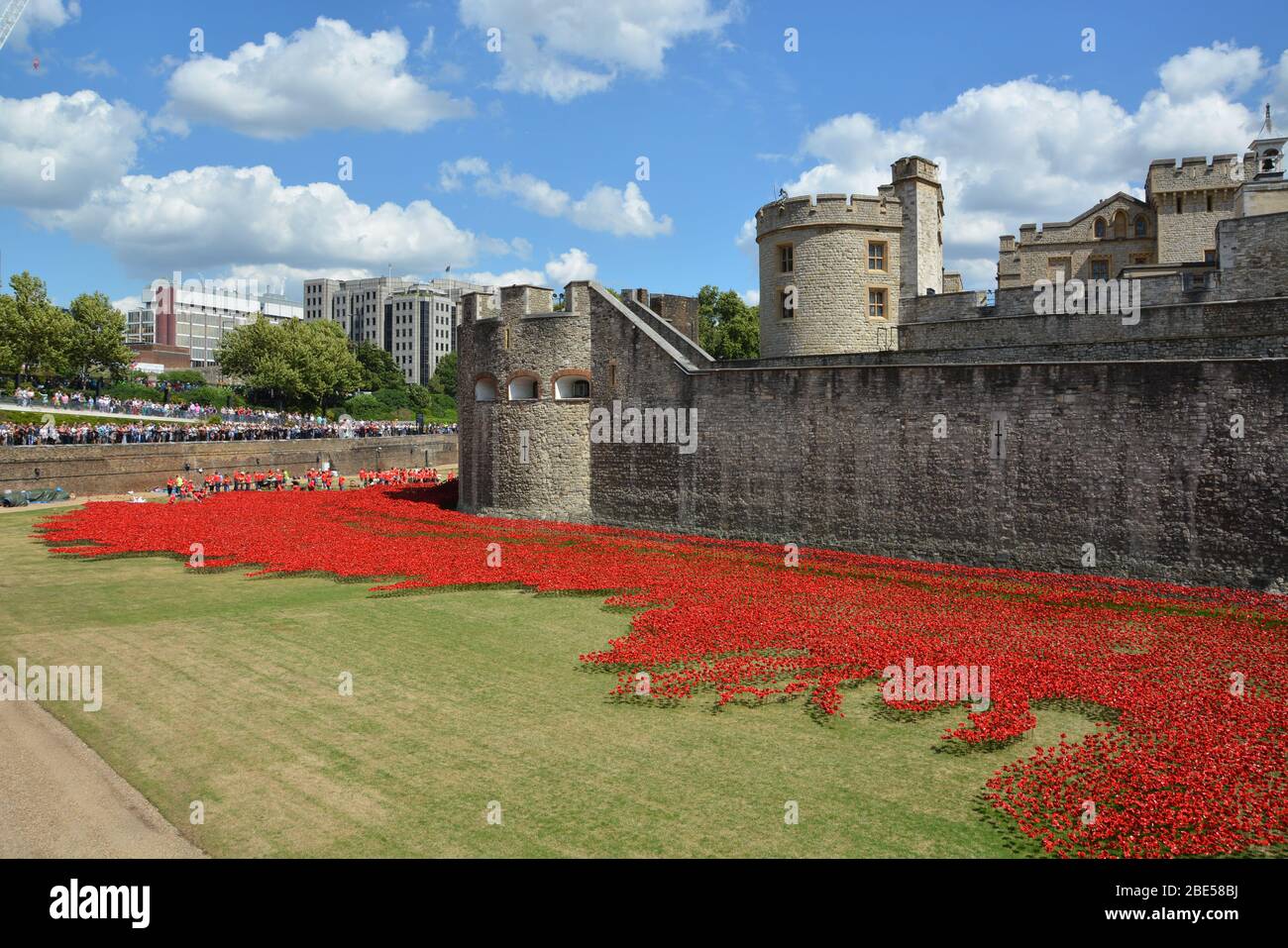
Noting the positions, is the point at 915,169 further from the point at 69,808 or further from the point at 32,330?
the point at 32,330

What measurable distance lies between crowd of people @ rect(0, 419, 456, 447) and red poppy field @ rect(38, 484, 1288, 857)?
1959 centimetres

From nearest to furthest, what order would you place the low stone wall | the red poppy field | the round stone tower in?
the red poppy field
the round stone tower
the low stone wall

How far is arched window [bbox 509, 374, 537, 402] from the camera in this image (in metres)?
34.7

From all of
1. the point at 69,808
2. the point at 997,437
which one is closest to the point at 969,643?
the point at 997,437

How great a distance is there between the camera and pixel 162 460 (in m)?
49.3

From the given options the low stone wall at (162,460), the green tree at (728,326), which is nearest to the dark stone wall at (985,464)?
the low stone wall at (162,460)

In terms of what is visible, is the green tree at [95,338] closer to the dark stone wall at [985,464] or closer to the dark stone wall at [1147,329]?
the dark stone wall at [985,464]

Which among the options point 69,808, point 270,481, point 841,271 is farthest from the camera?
point 270,481

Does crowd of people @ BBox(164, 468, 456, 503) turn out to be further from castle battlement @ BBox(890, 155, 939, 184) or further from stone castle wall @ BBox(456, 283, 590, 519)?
castle battlement @ BBox(890, 155, 939, 184)

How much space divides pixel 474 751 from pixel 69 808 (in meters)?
4.36

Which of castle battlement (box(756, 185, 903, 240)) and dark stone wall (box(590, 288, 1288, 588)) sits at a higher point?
castle battlement (box(756, 185, 903, 240))

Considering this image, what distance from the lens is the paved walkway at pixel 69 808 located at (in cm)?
869

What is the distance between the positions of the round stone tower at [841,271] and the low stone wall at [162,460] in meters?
35.2

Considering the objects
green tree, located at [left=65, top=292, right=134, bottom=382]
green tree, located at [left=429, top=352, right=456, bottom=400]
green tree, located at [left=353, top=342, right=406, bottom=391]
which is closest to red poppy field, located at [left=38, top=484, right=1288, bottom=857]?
green tree, located at [left=65, top=292, right=134, bottom=382]
